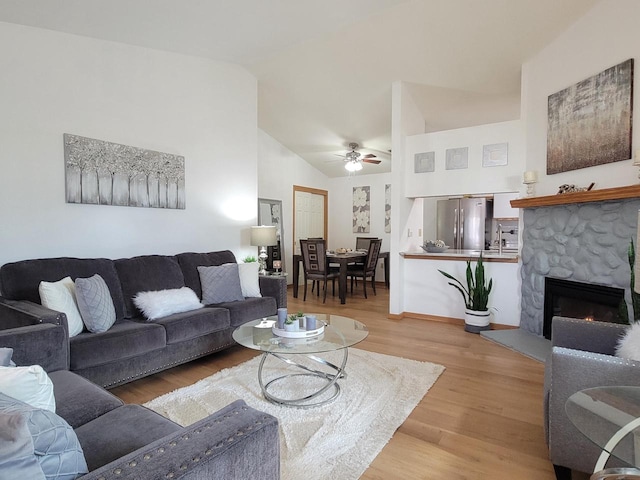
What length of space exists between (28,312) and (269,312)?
6.59 ft

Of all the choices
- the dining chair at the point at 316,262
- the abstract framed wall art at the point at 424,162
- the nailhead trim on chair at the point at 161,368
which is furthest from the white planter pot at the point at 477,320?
the nailhead trim on chair at the point at 161,368

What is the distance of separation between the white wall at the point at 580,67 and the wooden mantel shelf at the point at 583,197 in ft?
0.66

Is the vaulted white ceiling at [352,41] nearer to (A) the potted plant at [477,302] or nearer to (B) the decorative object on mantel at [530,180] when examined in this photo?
(B) the decorative object on mantel at [530,180]

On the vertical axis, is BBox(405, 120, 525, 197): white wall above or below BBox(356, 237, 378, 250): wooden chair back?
above

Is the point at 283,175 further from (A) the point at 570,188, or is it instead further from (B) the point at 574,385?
(B) the point at 574,385

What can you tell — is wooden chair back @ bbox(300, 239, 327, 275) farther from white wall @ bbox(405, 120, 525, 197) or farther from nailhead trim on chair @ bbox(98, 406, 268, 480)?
nailhead trim on chair @ bbox(98, 406, 268, 480)

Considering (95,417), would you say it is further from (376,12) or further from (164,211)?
(376,12)

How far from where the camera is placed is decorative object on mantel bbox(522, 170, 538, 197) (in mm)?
3859

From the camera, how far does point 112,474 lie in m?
0.84

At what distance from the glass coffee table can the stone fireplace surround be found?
2257 mm

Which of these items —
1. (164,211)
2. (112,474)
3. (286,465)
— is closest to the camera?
(112,474)

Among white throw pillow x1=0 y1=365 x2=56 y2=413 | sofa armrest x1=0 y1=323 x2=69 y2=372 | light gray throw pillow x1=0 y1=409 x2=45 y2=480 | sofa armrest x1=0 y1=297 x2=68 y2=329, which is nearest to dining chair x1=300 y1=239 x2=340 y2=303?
sofa armrest x1=0 y1=297 x2=68 y2=329

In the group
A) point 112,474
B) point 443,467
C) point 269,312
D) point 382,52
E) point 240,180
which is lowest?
point 443,467

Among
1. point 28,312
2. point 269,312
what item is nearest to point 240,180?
point 269,312
